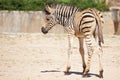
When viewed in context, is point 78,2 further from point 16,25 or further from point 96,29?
point 96,29

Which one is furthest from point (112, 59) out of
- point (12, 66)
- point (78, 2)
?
point (78, 2)

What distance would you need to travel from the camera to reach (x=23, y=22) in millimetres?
23453

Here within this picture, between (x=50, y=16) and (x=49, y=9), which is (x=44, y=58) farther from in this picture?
(x=49, y=9)

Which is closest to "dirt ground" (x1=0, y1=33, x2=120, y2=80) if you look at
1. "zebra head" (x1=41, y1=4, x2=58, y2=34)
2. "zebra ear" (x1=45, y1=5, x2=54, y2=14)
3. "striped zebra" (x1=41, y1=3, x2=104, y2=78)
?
"striped zebra" (x1=41, y1=3, x2=104, y2=78)

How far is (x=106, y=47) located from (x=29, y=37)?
4.33m

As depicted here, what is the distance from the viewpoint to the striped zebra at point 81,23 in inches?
476

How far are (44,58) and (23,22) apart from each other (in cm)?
788

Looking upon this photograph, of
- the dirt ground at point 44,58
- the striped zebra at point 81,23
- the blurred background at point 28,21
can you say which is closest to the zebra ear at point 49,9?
the striped zebra at point 81,23

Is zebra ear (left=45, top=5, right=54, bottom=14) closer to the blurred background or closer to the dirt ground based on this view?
the dirt ground

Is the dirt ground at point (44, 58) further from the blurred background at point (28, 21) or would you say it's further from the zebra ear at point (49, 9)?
the zebra ear at point (49, 9)

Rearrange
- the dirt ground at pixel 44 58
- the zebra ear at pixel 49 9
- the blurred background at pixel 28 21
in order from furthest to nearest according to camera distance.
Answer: the blurred background at pixel 28 21, the zebra ear at pixel 49 9, the dirt ground at pixel 44 58

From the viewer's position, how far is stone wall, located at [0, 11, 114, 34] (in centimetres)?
2341

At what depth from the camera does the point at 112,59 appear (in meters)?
15.8

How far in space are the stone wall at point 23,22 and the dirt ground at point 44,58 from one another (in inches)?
32.2
